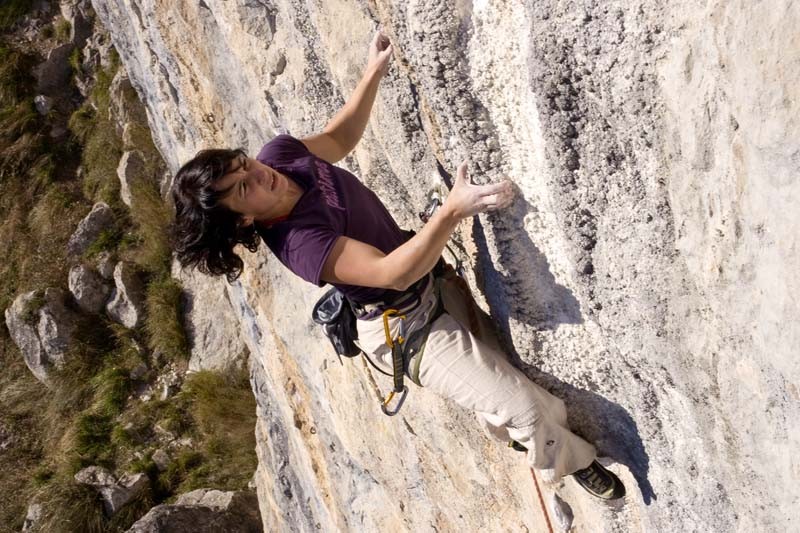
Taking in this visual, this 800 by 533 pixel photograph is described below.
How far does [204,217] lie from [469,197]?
65 cm

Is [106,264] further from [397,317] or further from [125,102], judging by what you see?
[397,317]

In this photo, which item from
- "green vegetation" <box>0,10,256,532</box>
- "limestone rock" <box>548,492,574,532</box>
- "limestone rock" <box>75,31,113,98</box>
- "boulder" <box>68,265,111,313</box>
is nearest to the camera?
"limestone rock" <box>548,492,574,532</box>

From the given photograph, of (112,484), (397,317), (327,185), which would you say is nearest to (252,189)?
(327,185)

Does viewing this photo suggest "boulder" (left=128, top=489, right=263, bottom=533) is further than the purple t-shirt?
Yes

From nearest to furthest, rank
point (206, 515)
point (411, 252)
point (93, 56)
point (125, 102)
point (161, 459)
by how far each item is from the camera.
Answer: point (411, 252)
point (206, 515)
point (161, 459)
point (125, 102)
point (93, 56)

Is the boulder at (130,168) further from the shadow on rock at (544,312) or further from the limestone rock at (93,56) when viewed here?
the shadow on rock at (544,312)

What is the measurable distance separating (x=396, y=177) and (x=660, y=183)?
1163mm

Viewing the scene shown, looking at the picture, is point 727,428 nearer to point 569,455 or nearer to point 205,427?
point 569,455

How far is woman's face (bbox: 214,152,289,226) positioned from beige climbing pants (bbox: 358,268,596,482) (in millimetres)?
492

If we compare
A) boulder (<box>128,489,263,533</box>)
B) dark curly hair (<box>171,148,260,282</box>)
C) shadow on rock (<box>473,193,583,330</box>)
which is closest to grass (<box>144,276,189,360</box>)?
boulder (<box>128,489,263,533</box>)

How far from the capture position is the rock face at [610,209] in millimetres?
1260

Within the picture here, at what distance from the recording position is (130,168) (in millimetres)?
7133

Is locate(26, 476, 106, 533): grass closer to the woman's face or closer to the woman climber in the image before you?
the woman climber

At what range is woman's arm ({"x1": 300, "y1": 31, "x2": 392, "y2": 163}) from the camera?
2062mm
